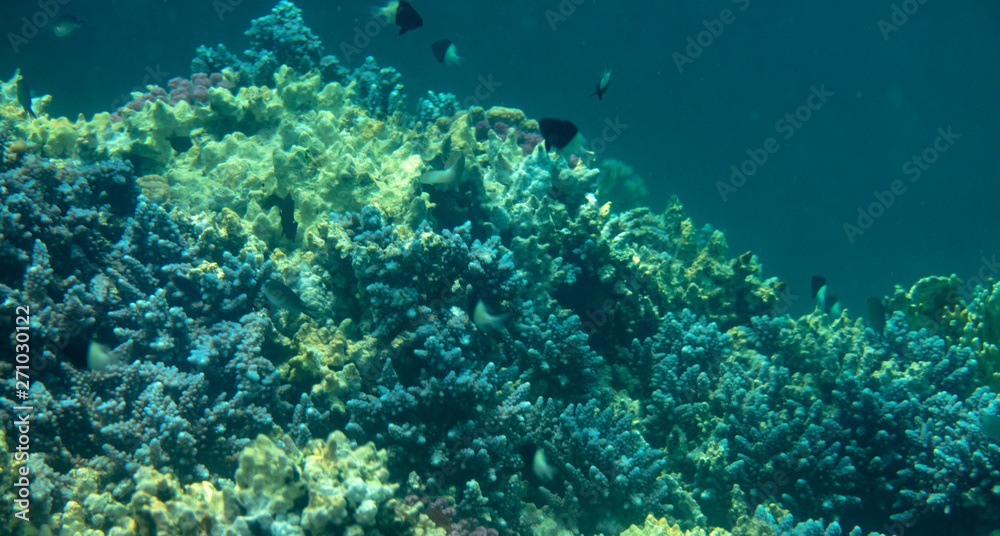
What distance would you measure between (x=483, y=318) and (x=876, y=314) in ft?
18.2

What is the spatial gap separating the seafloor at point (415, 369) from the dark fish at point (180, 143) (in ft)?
1.09

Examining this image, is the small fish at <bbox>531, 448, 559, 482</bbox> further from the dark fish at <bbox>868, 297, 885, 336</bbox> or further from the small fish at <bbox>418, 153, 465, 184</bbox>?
the dark fish at <bbox>868, 297, 885, 336</bbox>

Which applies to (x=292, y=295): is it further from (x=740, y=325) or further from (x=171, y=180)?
(x=740, y=325)

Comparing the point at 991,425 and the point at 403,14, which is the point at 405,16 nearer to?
the point at 403,14

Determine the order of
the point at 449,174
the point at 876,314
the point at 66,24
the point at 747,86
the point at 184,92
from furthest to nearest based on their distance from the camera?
the point at 747,86 < the point at 66,24 < the point at 184,92 < the point at 876,314 < the point at 449,174

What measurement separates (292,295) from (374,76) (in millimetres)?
6524

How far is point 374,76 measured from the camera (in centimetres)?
865

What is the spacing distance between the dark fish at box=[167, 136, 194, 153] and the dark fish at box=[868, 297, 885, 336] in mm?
9369

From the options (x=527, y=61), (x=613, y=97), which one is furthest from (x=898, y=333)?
(x=613, y=97)

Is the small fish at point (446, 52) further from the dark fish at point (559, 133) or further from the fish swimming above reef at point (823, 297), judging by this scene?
the fish swimming above reef at point (823, 297)

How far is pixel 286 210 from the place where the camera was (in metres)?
5.14

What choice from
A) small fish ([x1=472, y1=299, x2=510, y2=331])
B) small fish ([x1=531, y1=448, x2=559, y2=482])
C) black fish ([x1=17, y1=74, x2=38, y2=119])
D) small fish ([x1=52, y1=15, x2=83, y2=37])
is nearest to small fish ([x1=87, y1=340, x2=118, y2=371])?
small fish ([x1=472, y1=299, x2=510, y2=331])

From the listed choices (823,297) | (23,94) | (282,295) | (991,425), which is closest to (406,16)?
(282,295)

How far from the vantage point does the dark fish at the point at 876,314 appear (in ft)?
19.2
